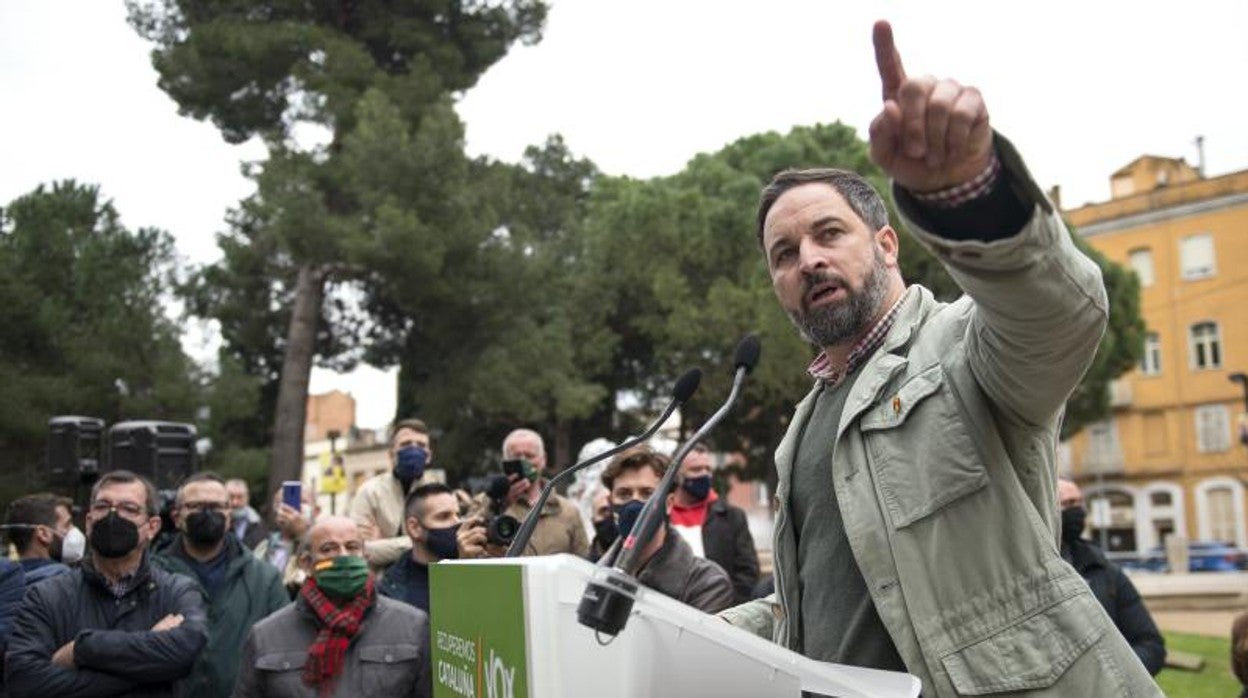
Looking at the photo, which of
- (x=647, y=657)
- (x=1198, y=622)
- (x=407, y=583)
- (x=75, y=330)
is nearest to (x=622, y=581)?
(x=647, y=657)

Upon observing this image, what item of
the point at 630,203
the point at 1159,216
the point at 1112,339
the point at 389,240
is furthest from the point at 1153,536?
the point at 389,240

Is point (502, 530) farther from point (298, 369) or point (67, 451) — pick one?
point (298, 369)

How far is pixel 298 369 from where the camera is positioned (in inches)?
833

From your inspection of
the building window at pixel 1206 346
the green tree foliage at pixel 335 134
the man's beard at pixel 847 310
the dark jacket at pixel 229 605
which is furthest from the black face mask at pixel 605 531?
the building window at pixel 1206 346

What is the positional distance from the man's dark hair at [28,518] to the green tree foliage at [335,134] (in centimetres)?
1263

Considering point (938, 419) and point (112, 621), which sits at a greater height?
point (938, 419)

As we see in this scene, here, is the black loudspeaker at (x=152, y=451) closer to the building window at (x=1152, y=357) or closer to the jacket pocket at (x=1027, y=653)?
the jacket pocket at (x=1027, y=653)

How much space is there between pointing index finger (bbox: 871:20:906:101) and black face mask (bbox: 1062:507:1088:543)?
19.0ft

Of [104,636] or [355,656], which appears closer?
[355,656]

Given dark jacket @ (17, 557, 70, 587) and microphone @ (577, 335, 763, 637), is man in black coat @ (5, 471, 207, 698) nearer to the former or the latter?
dark jacket @ (17, 557, 70, 587)

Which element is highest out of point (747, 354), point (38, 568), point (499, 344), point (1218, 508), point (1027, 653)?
point (499, 344)

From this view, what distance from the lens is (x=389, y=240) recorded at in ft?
64.7

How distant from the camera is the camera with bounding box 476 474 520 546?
4738 millimetres

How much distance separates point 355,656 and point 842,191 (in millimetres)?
3629
